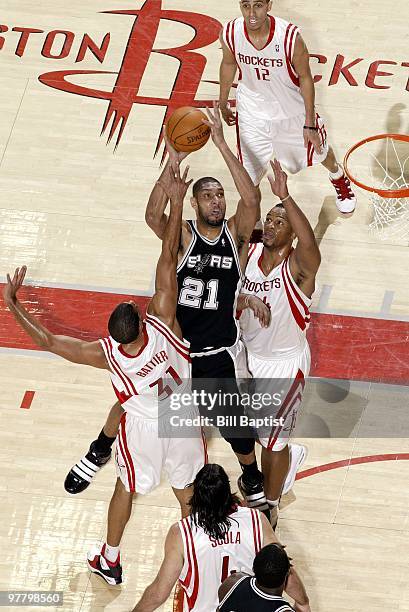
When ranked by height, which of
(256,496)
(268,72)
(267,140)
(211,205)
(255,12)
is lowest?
(256,496)

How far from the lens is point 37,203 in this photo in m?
8.45

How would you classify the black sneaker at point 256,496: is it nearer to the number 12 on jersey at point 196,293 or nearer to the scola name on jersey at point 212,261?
the number 12 on jersey at point 196,293

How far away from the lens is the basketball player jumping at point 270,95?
23.9 feet

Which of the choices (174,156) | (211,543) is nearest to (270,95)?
(174,156)

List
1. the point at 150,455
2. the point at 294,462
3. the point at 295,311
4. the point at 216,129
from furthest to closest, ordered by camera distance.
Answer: the point at 294,462, the point at 216,129, the point at 295,311, the point at 150,455

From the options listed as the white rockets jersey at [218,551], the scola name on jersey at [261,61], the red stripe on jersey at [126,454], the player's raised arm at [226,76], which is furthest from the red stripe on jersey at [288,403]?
the scola name on jersey at [261,61]

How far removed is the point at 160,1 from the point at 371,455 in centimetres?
518

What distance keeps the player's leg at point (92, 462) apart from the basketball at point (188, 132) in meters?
1.70

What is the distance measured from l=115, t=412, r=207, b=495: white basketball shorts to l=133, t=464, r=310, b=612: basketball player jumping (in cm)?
81

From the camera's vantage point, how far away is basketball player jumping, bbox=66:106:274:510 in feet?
21.0

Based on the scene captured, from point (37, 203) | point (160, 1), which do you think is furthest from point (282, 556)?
point (160, 1)

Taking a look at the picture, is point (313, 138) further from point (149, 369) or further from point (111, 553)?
point (111, 553)

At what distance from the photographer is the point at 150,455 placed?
6.02 m

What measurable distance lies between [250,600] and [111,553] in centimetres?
164
